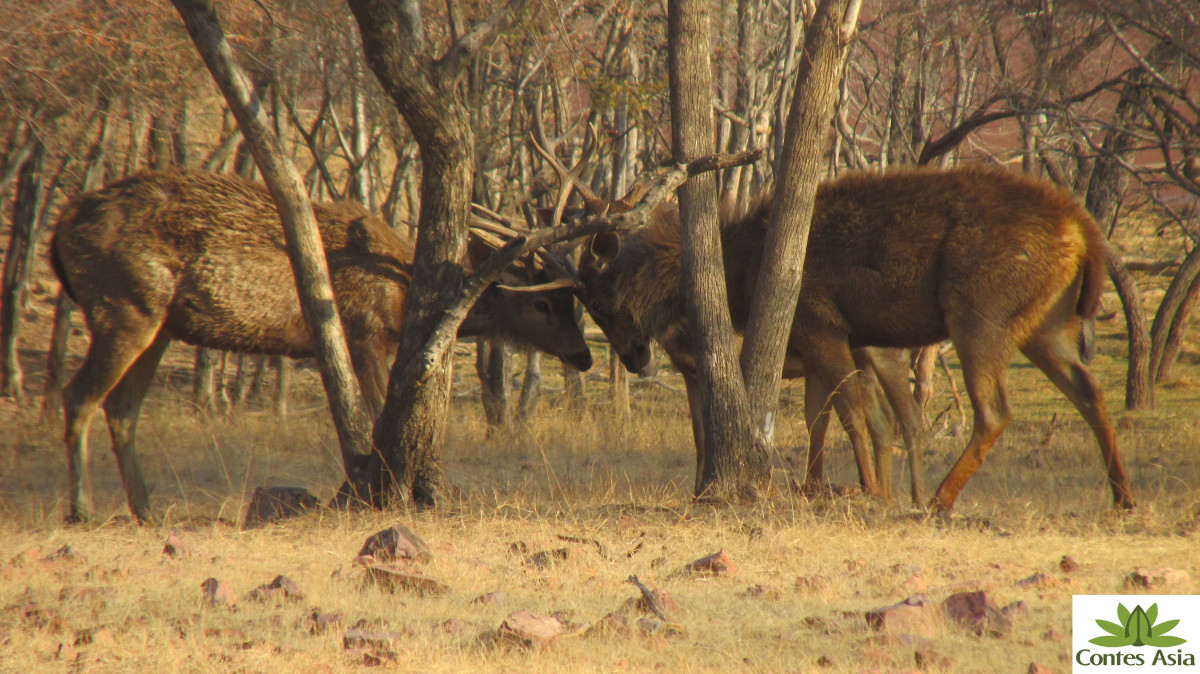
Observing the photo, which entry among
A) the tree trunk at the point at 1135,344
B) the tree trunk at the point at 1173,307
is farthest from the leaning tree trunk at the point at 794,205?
the tree trunk at the point at 1173,307

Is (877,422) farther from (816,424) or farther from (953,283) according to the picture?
(953,283)

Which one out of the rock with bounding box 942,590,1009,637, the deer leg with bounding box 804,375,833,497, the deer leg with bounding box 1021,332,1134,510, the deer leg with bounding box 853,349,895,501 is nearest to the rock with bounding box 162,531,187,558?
the rock with bounding box 942,590,1009,637

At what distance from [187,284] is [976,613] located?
578cm

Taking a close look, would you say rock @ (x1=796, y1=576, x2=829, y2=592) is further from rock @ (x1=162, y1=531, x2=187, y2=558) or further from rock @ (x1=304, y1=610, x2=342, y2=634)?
rock @ (x1=162, y1=531, x2=187, y2=558)

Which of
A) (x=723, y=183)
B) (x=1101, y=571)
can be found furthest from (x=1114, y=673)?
(x=723, y=183)

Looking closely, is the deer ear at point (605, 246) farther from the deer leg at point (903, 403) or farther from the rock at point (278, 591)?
the rock at point (278, 591)

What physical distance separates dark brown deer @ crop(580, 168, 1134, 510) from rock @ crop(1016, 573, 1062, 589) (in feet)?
6.28

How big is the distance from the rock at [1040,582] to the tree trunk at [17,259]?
44.8ft

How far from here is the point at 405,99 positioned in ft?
21.5

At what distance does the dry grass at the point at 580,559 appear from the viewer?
381 cm

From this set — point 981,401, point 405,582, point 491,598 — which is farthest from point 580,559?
point 981,401

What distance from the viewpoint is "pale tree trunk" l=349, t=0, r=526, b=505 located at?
21.3ft

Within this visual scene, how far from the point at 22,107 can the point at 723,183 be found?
8.41 metres

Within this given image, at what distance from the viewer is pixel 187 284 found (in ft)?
24.6
